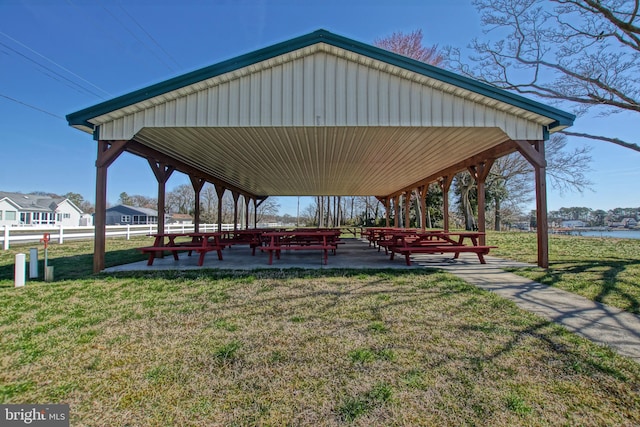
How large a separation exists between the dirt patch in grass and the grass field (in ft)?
0.04

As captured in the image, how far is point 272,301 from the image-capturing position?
12.8 feet

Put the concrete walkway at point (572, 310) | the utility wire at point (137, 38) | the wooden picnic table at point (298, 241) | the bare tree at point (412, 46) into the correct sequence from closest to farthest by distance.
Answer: the concrete walkway at point (572, 310)
the wooden picnic table at point (298, 241)
the utility wire at point (137, 38)
the bare tree at point (412, 46)

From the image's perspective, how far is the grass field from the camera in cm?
175

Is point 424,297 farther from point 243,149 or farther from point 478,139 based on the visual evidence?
point 243,149

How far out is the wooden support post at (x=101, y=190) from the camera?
5977 mm

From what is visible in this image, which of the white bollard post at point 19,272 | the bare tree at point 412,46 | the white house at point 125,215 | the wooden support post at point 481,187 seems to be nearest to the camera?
the white bollard post at point 19,272

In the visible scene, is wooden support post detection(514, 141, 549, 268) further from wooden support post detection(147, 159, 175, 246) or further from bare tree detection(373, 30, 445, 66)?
bare tree detection(373, 30, 445, 66)

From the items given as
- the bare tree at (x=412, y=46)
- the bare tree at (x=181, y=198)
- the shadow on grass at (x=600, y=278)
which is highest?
the bare tree at (x=412, y=46)

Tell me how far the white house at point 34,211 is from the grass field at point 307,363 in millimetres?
34521

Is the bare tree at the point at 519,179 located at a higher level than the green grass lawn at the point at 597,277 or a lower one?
higher

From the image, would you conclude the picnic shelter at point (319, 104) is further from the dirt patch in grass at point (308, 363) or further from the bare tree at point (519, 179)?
the bare tree at point (519, 179)

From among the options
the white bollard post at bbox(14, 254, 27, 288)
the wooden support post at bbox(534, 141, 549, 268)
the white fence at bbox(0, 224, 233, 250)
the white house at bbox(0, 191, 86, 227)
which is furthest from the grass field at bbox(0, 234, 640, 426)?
the white house at bbox(0, 191, 86, 227)

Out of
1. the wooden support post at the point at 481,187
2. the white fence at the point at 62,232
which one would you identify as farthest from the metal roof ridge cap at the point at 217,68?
the white fence at the point at 62,232

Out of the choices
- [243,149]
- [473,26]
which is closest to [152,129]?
[243,149]
